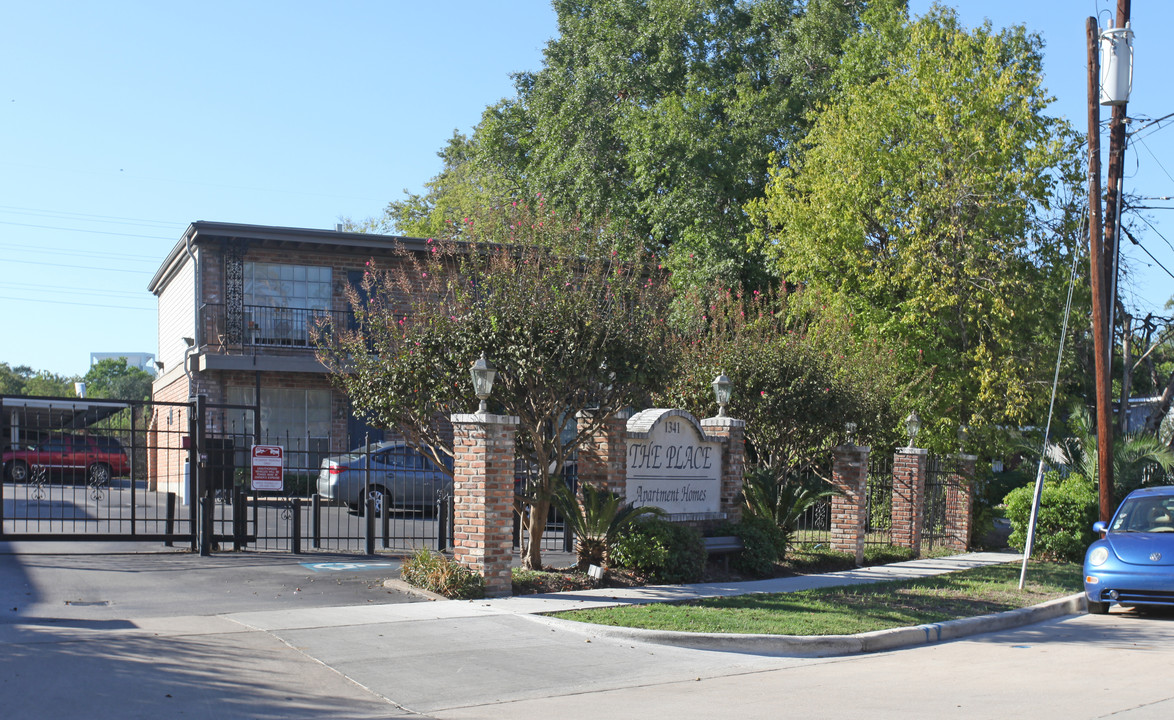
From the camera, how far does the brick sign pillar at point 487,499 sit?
11.5 m

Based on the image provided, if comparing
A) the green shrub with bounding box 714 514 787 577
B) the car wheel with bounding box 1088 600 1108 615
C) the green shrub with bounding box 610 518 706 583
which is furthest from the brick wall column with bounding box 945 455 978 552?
the green shrub with bounding box 610 518 706 583

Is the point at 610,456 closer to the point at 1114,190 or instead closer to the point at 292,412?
the point at 1114,190

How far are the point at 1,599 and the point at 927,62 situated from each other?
19.1 m

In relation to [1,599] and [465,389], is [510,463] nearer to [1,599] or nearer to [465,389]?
[465,389]

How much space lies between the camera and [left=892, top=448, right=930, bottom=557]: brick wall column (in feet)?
57.8

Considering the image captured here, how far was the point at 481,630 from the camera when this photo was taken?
970cm

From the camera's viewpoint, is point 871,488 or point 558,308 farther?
point 871,488

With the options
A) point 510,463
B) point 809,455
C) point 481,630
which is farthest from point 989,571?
point 481,630

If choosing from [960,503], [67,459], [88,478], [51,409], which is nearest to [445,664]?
[51,409]

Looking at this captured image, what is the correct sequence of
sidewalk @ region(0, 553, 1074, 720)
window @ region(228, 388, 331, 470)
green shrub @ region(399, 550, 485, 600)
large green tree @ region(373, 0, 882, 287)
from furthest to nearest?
1. large green tree @ region(373, 0, 882, 287)
2. window @ region(228, 388, 331, 470)
3. green shrub @ region(399, 550, 485, 600)
4. sidewalk @ region(0, 553, 1074, 720)

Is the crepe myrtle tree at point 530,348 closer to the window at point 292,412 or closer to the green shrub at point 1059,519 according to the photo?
the green shrub at point 1059,519

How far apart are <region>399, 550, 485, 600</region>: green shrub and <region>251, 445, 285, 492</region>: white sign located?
3.37 m

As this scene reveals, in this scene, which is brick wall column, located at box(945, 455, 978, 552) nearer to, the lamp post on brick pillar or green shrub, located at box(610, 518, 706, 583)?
green shrub, located at box(610, 518, 706, 583)

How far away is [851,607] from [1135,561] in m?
3.60
